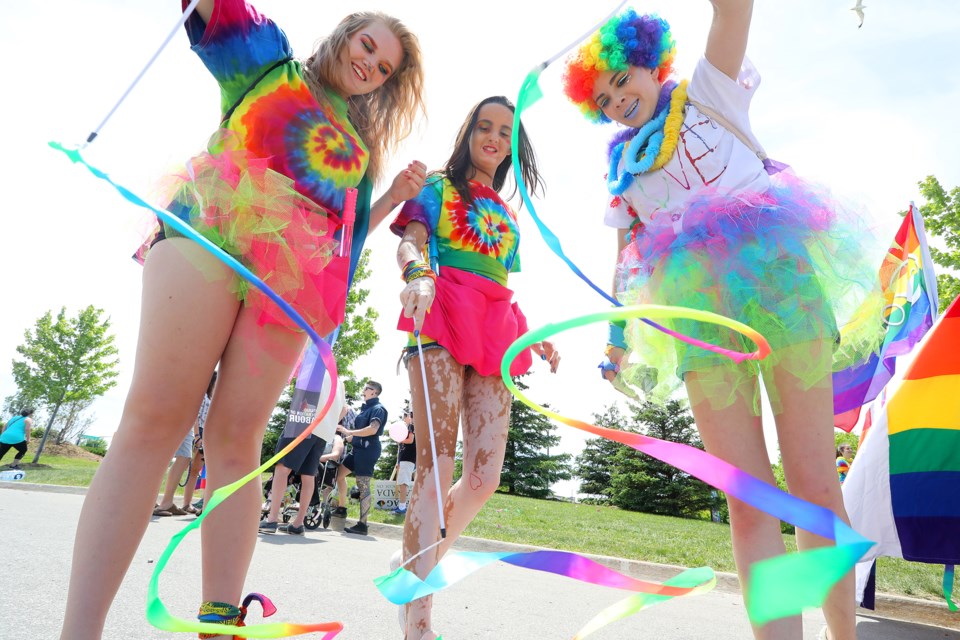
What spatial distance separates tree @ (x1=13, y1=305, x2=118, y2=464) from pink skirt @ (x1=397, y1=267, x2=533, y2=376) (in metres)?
30.2

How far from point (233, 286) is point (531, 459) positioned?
88.2ft

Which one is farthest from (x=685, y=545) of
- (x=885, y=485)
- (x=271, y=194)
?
(x=271, y=194)

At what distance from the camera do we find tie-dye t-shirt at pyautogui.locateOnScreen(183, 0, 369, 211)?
185cm

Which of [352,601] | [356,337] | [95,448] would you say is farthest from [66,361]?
[352,601]

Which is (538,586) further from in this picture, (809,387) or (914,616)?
(809,387)

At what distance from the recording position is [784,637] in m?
1.66

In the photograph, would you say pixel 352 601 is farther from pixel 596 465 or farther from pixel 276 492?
pixel 596 465

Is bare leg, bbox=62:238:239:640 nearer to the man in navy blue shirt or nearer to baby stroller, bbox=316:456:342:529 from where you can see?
the man in navy blue shirt

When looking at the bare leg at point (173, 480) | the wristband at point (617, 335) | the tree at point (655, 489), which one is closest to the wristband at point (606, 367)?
the wristband at point (617, 335)

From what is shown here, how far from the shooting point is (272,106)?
195 centimetres

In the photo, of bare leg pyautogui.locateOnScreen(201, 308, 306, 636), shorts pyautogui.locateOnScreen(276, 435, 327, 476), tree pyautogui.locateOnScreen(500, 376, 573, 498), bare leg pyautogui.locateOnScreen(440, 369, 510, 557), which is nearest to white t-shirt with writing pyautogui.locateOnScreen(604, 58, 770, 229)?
bare leg pyautogui.locateOnScreen(440, 369, 510, 557)

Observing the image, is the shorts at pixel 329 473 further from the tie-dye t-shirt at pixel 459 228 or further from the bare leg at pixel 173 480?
the tie-dye t-shirt at pixel 459 228

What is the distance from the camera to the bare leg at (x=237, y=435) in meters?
1.80

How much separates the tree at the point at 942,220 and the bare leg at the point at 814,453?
14.0 m
